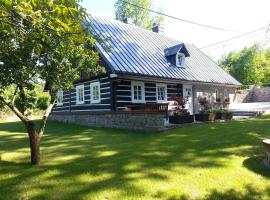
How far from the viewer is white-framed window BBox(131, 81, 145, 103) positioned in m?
19.8

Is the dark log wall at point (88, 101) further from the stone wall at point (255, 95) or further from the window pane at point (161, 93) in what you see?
the stone wall at point (255, 95)

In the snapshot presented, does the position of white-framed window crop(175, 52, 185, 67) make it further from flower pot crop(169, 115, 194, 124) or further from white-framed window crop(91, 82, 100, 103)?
flower pot crop(169, 115, 194, 124)

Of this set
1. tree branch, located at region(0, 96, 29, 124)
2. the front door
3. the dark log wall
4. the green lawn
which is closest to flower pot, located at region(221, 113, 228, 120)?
the front door

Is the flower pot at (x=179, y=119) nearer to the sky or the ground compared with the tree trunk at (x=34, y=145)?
nearer to the sky

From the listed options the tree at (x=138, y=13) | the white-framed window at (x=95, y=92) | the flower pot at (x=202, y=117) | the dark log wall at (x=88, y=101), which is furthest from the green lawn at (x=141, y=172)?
the tree at (x=138, y=13)

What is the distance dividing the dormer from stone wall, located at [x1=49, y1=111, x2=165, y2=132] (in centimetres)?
752

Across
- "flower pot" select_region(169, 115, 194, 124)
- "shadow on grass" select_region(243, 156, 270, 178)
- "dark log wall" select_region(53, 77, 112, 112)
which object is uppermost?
"dark log wall" select_region(53, 77, 112, 112)

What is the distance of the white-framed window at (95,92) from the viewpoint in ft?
65.9

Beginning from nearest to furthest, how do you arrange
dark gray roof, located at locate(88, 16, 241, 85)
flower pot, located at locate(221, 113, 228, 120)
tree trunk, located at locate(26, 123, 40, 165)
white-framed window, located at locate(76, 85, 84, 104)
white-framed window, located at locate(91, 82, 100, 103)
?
tree trunk, located at locate(26, 123, 40, 165) → flower pot, located at locate(221, 113, 228, 120) → dark gray roof, located at locate(88, 16, 241, 85) → white-framed window, located at locate(91, 82, 100, 103) → white-framed window, located at locate(76, 85, 84, 104)

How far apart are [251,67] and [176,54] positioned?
34462mm

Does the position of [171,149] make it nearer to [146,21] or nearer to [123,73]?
[123,73]

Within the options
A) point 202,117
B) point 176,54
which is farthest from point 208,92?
point 202,117

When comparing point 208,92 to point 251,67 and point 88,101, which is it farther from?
point 251,67

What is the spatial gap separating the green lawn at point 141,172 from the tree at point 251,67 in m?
45.4
